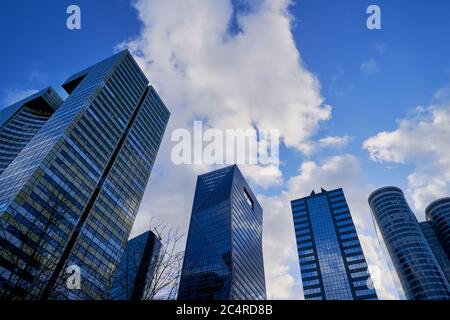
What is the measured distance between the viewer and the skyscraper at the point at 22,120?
96.3 meters

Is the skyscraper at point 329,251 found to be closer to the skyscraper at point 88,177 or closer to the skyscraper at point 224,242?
the skyscraper at point 224,242

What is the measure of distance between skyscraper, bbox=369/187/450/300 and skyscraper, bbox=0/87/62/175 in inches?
6098

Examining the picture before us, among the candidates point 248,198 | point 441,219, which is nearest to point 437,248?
point 441,219

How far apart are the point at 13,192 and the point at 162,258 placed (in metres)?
48.6

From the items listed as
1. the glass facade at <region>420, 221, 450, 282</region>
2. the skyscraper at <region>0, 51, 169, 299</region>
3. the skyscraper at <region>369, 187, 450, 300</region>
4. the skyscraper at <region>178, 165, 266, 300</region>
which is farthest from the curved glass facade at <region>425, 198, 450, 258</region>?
the skyscraper at <region>0, 51, 169, 299</region>

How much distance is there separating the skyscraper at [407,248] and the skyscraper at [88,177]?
11251 centimetres

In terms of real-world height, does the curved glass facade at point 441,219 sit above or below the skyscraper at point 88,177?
above

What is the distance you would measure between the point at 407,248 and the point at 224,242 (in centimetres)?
7976

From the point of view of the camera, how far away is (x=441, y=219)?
5719 inches

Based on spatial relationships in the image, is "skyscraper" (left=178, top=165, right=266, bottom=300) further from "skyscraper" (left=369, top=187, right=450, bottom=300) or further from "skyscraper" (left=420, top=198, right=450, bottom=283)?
"skyscraper" (left=420, top=198, right=450, bottom=283)

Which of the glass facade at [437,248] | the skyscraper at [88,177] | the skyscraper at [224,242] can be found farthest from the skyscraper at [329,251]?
the skyscraper at [88,177]

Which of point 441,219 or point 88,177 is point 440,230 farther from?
point 88,177

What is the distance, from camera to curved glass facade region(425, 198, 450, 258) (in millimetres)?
141500

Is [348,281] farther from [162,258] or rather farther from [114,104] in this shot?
[162,258]
